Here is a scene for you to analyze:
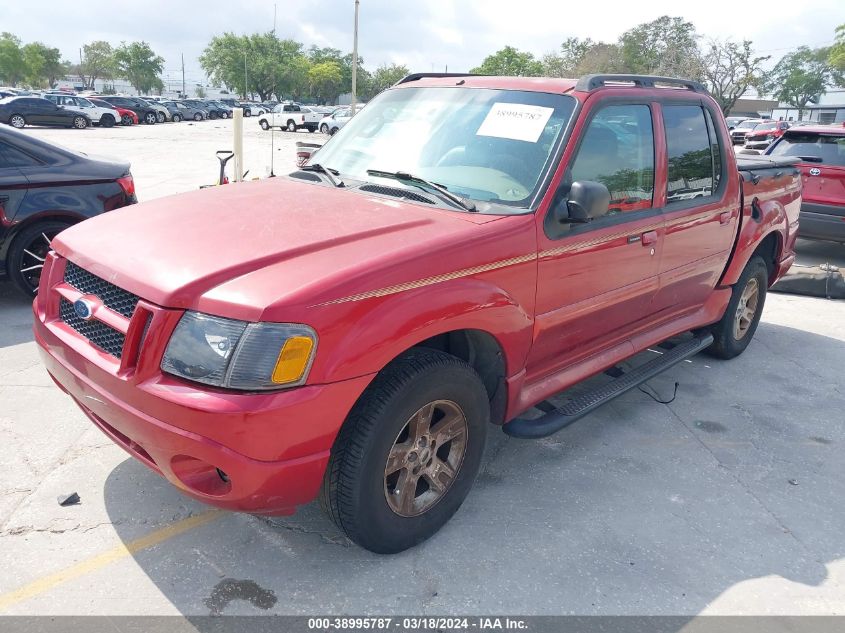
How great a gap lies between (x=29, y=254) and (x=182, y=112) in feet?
154

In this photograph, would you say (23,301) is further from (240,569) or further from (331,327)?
(331,327)

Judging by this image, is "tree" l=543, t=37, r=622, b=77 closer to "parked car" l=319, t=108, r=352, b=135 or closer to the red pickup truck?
"parked car" l=319, t=108, r=352, b=135

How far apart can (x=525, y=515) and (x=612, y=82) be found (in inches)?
92.0

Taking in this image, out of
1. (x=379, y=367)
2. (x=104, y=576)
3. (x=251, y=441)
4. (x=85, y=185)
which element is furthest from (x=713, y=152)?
(x=85, y=185)

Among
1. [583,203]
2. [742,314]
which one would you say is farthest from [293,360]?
[742,314]

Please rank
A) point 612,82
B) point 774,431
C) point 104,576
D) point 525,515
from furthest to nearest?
point 774,431 → point 612,82 → point 525,515 → point 104,576

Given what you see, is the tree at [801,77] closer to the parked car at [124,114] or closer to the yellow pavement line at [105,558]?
the parked car at [124,114]

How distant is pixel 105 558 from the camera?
2.84 m

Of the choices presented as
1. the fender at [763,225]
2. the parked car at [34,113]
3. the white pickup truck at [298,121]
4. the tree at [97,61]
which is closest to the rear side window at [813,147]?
the fender at [763,225]

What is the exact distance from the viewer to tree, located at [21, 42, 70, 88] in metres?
84.8

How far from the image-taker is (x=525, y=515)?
329 cm

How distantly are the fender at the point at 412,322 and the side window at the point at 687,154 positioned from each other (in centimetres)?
149

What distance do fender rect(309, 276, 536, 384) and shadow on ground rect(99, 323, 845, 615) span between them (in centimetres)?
86

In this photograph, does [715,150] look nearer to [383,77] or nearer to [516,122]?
[516,122]
